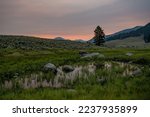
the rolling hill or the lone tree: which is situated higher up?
the lone tree

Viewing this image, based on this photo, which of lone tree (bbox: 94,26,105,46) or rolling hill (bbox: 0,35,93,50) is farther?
lone tree (bbox: 94,26,105,46)

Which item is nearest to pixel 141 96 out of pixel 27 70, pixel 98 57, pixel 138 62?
pixel 27 70

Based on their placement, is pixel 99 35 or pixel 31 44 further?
pixel 99 35

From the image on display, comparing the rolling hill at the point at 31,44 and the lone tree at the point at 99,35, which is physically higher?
the lone tree at the point at 99,35

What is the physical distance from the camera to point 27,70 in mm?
37031

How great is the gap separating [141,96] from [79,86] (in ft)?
22.8

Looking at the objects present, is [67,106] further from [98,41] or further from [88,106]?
[98,41]

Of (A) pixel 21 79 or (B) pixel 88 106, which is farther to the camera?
(A) pixel 21 79

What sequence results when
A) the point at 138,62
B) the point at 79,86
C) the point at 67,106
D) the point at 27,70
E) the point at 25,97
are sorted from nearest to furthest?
the point at 67,106 → the point at 25,97 → the point at 79,86 → the point at 27,70 → the point at 138,62

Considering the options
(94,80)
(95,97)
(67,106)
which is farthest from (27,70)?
(67,106)

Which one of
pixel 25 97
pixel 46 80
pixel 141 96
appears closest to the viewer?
pixel 141 96

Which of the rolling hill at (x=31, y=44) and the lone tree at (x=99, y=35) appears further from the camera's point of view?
the lone tree at (x=99, y=35)

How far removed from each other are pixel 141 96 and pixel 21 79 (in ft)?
49.3

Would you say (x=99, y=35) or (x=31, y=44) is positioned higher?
(x=99, y=35)
